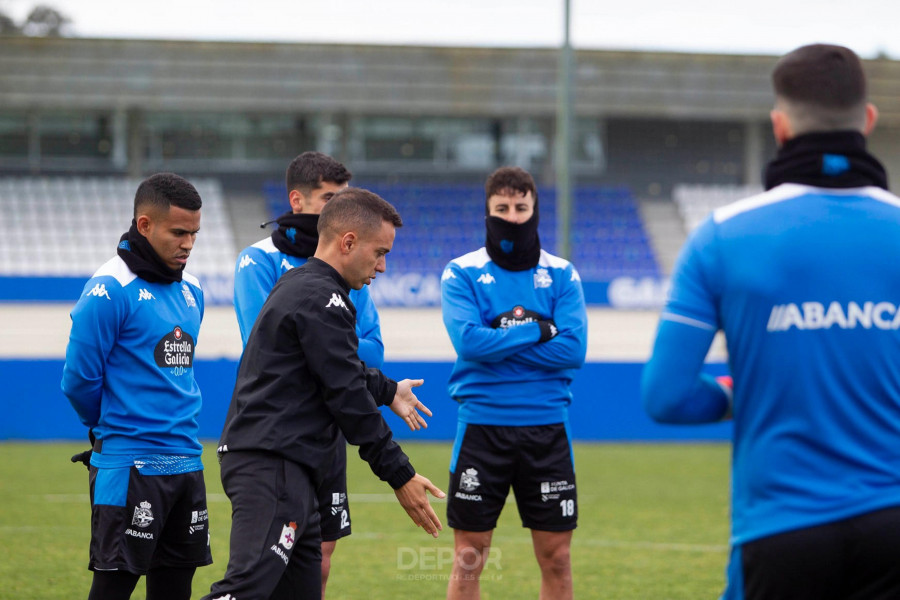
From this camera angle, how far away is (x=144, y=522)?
4.23 metres

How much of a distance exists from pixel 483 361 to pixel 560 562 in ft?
3.34

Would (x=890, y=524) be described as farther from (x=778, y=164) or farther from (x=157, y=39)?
(x=157, y=39)

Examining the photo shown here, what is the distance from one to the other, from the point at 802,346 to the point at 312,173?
305 centimetres

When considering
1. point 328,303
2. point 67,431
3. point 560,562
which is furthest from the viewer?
point 67,431

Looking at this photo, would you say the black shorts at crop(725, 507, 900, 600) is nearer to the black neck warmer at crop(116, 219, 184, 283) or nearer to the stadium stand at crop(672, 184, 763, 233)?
the black neck warmer at crop(116, 219, 184, 283)

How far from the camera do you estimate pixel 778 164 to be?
2.66 m

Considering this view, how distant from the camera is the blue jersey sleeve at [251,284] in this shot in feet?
16.0

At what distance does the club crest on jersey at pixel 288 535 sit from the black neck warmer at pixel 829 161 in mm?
2014

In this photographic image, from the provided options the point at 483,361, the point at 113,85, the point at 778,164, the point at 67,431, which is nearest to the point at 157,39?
the point at 113,85

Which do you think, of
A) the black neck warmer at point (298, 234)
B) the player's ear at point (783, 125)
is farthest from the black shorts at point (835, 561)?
the black neck warmer at point (298, 234)

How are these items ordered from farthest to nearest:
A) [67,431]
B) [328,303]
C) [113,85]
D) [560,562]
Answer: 1. [113,85]
2. [67,431]
3. [560,562]
4. [328,303]

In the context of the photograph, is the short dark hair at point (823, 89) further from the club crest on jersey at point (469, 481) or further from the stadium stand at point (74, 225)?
the stadium stand at point (74, 225)

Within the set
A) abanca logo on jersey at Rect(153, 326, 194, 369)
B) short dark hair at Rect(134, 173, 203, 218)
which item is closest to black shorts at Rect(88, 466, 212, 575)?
abanca logo on jersey at Rect(153, 326, 194, 369)

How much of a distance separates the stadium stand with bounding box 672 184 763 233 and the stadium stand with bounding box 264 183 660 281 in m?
1.08
